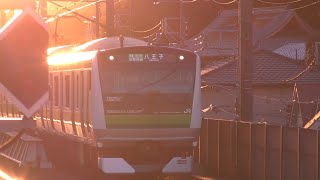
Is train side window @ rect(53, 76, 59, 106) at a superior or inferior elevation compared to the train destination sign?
inferior

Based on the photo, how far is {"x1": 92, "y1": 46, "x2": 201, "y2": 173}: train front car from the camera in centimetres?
1850

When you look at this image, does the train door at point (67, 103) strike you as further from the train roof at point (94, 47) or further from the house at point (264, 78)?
the house at point (264, 78)

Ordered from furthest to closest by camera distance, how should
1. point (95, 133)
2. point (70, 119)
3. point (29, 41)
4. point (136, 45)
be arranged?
point (70, 119)
point (136, 45)
point (95, 133)
point (29, 41)

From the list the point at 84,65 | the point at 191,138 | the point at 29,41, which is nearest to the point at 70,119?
the point at 84,65

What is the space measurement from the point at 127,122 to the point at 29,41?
13.4 m

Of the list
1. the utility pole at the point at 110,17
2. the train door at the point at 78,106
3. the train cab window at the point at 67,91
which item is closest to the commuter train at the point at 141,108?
the train door at the point at 78,106

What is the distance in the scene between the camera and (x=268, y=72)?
174ft

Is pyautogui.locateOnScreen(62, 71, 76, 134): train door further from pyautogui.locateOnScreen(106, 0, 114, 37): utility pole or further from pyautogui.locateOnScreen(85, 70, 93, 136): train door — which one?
pyautogui.locateOnScreen(106, 0, 114, 37): utility pole

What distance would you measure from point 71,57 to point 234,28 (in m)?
45.6

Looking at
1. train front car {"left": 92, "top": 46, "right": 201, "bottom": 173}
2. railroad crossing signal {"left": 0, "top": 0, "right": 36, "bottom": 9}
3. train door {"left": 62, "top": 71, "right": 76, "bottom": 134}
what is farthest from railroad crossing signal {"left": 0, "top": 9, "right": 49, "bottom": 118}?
train door {"left": 62, "top": 71, "right": 76, "bottom": 134}

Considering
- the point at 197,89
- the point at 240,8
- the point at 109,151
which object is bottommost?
the point at 109,151

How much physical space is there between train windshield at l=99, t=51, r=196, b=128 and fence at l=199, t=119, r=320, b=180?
1.15 meters

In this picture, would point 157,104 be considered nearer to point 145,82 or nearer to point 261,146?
point 145,82

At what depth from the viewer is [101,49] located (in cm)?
2002
